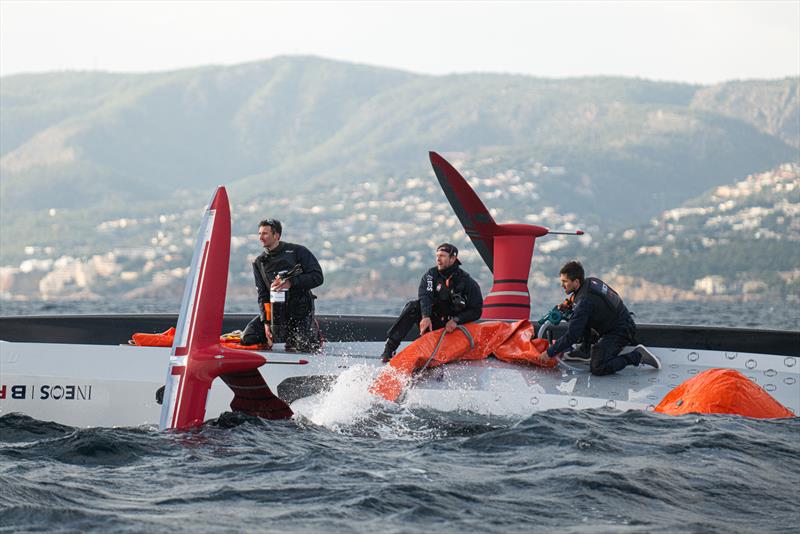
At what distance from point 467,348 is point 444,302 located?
1.68ft

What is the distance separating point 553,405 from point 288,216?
12753 cm

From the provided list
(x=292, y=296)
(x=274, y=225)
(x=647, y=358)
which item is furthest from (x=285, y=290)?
(x=647, y=358)

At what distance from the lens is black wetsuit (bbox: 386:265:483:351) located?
10.5m

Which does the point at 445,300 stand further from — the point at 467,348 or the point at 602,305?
the point at 602,305

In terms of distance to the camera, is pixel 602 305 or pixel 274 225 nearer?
pixel 602 305

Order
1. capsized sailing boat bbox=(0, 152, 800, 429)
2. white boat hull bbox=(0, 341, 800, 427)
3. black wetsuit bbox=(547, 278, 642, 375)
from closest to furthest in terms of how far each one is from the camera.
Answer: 1. capsized sailing boat bbox=(0, 152, 800, 429)
2. white boat hull bbox=(0, 341, 800, 427)
3. black wetsuit bbox=(547, 278, 642, 375)

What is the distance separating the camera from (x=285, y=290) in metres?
10.4

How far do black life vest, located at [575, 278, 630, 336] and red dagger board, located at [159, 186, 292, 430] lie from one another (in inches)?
124

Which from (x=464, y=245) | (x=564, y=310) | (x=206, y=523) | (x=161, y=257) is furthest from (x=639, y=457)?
(x=464, y=245)

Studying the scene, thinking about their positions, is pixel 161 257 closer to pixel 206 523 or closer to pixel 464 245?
pixel 464 245

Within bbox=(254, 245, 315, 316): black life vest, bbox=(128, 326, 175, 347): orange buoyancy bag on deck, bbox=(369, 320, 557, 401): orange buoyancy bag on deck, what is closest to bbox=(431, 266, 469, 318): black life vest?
bbox=(369, 320, 557, 401): orange buoyancy bag on deck

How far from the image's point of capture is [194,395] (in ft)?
29.7

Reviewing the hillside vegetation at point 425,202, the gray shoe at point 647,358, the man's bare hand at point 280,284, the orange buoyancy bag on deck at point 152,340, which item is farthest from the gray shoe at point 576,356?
the hillside vegetation at point 425,202

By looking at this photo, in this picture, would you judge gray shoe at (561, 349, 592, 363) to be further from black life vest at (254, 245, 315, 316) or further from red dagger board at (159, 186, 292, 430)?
red dagger board at (159, 186, 292, 430)
